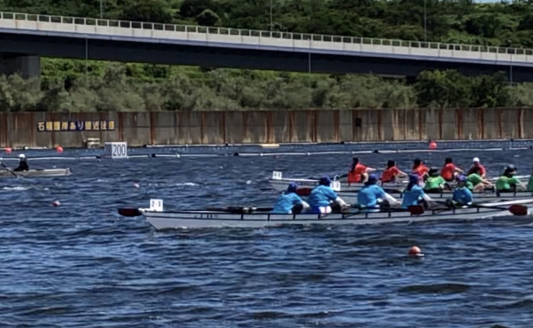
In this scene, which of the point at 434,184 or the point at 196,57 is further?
the point at 196,57

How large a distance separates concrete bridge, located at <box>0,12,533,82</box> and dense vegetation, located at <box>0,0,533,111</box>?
6.65ft

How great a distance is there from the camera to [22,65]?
10894 centimetres

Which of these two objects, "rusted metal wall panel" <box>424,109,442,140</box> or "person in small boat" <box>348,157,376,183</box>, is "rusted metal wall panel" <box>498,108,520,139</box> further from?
"person in small boat" <box>348,157,376,183</box>

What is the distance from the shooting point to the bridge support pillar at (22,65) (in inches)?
4264

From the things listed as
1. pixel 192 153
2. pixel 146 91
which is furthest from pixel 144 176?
pixel 146 91

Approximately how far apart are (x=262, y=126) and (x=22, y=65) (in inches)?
854

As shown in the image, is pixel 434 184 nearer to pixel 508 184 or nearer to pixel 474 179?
pixel 474 179

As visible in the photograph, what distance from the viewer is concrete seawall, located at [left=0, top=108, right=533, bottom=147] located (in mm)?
96438

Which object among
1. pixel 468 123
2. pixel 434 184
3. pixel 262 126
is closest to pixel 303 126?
pixel 262 126

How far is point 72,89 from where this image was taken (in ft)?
357

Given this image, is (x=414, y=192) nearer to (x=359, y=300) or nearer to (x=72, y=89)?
(x=359, y=300)

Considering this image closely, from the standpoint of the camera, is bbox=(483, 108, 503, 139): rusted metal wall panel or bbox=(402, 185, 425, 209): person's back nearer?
bbox=(402, 185, 425, 209): person's back

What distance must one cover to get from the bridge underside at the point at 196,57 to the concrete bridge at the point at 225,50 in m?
0.08

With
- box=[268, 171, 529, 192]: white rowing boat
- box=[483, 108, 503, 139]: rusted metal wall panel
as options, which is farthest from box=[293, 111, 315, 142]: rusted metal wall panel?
box=[268, 171, 529, 192]: white rowing boat
